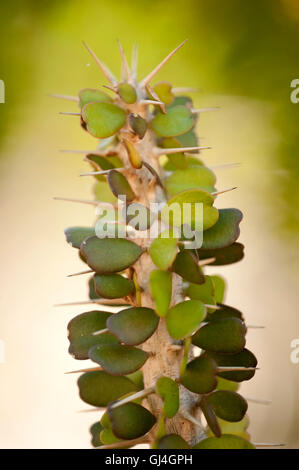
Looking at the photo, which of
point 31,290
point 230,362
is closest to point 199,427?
point 230,362

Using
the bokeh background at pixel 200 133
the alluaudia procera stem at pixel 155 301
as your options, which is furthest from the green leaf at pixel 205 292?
the bokeh background at pixel 200 133

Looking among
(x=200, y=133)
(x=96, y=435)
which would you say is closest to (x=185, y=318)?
A: (x=96, y=435)

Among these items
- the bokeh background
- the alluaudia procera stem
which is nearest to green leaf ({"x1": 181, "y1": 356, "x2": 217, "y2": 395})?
the alluaudia procera stem

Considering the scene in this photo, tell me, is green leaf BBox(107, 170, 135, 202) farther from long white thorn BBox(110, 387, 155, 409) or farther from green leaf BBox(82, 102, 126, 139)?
long white thorn BBox(110, 387, 155, 409)

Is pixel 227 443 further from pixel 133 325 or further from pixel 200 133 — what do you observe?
pixel 200 133

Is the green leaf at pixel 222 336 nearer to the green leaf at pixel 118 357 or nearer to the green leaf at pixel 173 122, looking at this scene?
the green leaf at pixel 118 357
